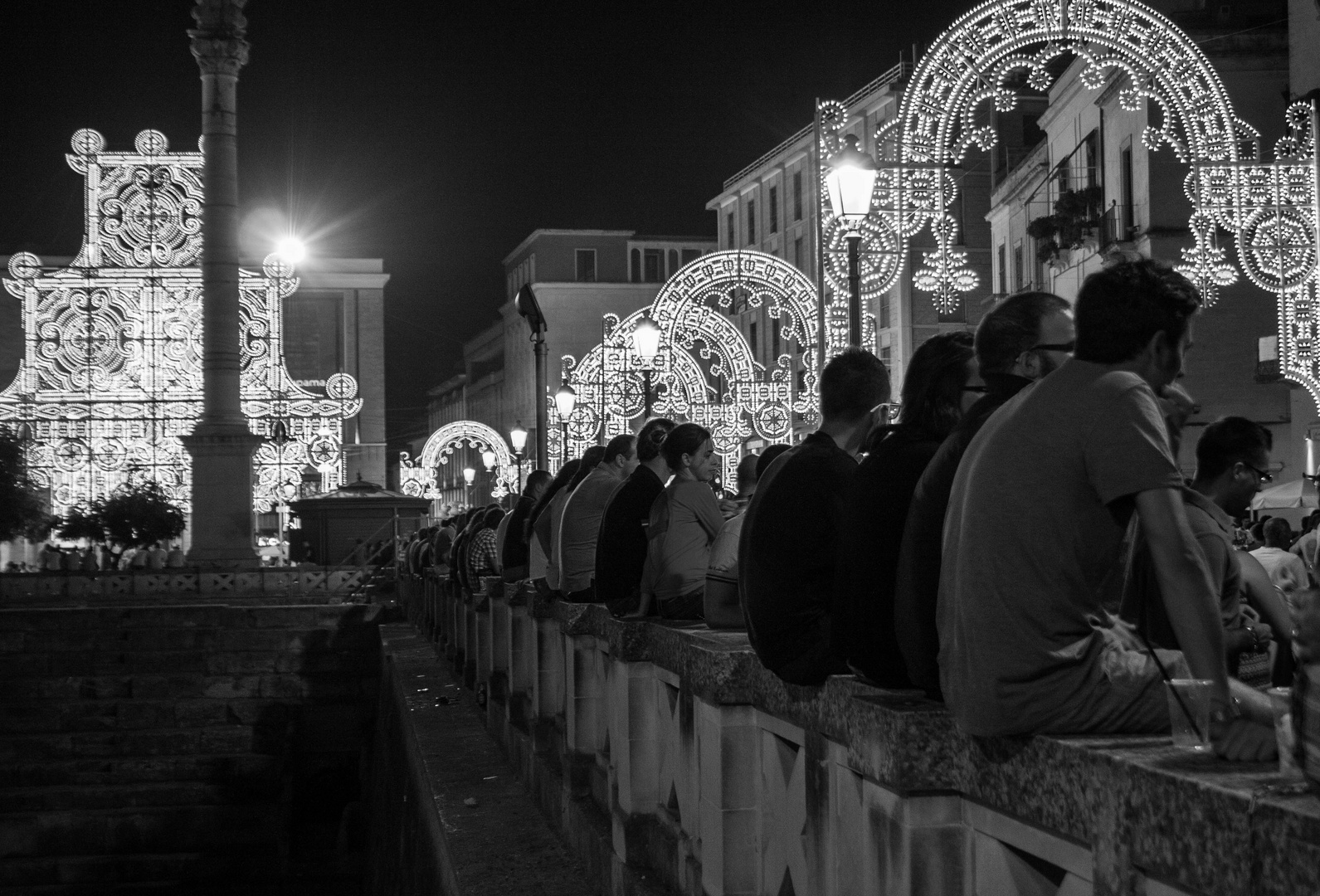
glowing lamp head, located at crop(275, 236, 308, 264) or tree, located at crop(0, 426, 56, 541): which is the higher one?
glowing lamp head, located at crop(275, 236, 308, 264)

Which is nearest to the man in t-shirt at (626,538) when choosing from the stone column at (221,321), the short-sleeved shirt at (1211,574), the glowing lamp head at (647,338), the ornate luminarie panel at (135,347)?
the short-sleeved shirt at (1211,574)

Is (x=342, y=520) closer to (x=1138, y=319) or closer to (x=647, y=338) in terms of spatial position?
(x=647, y=338)

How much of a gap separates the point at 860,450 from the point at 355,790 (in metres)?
21.9

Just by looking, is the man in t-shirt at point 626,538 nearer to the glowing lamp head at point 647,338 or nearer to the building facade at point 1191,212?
the glowing lamp head at point 647,338

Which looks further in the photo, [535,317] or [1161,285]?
Result: [535,317]

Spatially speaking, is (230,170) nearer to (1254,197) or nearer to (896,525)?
(1254,197)

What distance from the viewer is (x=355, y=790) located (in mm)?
26125

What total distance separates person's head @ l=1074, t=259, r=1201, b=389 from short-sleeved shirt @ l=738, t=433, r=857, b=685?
1522 mm

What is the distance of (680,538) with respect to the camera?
783 centimetres

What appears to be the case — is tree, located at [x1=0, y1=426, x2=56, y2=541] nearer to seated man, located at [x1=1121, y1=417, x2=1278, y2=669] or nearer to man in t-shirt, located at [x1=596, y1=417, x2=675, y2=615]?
man in t-shirt, located at [x1=596, y1=417, x2=675, y2=615]

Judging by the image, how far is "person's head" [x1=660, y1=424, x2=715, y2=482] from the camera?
812 cm

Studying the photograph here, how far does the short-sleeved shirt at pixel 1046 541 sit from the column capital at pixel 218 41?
38.6 metres

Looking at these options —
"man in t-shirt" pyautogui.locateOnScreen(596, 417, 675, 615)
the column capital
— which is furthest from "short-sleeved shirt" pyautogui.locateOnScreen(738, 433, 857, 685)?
the column capital

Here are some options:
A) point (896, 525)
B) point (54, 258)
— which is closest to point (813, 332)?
point (896, 525)
